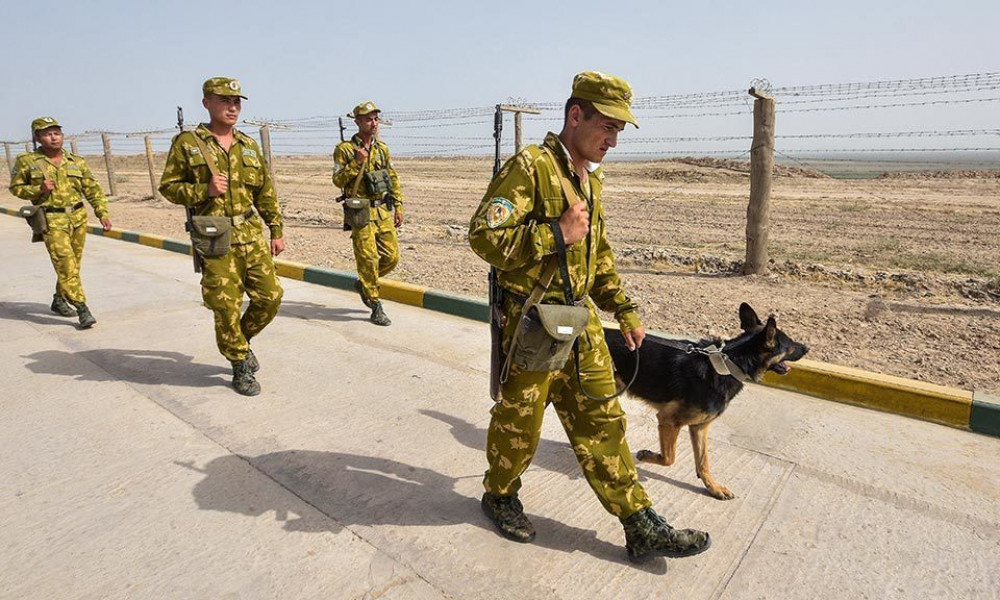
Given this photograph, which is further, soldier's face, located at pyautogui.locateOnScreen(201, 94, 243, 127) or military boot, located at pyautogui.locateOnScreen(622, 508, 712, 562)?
soldier's face, located at pyautogui.locateOnScreen(201, 94, 243, 127)

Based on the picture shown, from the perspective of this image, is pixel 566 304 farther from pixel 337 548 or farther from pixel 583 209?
pixel 337 548

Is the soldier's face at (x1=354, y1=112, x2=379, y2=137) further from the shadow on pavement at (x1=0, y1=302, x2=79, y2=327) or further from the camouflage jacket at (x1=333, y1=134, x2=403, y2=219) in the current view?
the shadow on pavement at (x1=0, y1=302, x2=79, y2=327)

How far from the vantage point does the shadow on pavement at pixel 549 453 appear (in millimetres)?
3131

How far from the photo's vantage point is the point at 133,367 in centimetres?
468

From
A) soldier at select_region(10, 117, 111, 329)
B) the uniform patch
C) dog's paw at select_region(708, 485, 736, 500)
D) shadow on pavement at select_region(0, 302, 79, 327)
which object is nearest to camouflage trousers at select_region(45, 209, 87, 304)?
soldier at select_region(10, 117, 111, 329)

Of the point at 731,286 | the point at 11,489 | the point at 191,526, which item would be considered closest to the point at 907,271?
the point at 731,286

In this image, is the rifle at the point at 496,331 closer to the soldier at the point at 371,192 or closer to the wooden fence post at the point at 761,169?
the soldier at the point at 371,192

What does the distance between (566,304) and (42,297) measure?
712 cm

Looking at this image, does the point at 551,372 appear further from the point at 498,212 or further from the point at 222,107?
the point at 222,107

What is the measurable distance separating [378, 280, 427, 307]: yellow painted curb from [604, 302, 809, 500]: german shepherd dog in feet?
12.3

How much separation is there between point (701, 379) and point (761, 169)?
192 inches

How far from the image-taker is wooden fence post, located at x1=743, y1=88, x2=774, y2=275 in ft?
22.8

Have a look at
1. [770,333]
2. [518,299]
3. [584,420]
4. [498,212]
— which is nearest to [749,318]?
[770,333]

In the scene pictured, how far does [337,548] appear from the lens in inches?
99.0
